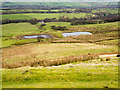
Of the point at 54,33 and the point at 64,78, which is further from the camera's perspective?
the point at 54,33

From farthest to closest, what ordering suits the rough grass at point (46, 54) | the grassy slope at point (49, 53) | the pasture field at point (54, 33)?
1. the pasture field at point (54, 33)
2. the grassy slope at point (49, 53)
3. the rough grass at point (46, 54)

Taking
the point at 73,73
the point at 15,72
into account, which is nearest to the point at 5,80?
the point at 15,72

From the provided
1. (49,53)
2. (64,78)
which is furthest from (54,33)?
(64,78)

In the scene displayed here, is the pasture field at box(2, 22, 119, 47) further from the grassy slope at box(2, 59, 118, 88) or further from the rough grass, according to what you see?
Result: the grassy slope at box(2, 59, 118, 88)

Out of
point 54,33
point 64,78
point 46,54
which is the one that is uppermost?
point 64,78

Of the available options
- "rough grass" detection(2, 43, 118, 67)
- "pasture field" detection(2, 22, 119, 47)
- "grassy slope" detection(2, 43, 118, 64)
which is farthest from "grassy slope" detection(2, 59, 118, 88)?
"pasture field" detection(2, 22, 119, 47)

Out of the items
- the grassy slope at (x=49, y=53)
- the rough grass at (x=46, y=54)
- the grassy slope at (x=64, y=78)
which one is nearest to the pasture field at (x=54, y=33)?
the grassy slope at (x=49, y=53)

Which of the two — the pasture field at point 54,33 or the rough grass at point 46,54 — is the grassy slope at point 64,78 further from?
the pasture field at point 54,33

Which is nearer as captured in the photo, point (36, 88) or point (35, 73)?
point (36, 88)

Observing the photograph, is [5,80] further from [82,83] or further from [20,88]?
[82,83]

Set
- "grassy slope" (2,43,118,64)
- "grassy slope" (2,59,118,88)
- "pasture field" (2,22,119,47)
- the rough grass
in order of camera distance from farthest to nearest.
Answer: "pasture field" (2,22,119,47) → "grassy slope" (2,43,118,64) → the rough grass → "grassy slope" (2,59,118,88)

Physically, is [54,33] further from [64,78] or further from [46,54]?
[64,78]
